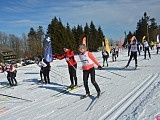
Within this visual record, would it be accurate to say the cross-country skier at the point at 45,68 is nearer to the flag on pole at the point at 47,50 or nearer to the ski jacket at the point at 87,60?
the flag on pole at the point at 47,50

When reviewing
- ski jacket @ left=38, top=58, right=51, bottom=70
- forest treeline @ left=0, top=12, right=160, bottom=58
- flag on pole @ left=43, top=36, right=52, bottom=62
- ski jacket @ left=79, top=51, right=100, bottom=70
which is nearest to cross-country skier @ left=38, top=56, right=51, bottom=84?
ski jacket @ left=38, top=58, right=51, bottom=70

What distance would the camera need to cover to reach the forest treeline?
59.1m

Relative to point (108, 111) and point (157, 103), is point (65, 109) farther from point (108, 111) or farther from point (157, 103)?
point (157, 103)

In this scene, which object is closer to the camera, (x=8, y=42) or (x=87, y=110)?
(x=87, y=110)

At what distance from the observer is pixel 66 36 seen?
202 feet

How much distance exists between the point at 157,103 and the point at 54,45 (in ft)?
175

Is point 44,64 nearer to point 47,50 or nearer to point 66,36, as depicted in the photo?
point 47,50

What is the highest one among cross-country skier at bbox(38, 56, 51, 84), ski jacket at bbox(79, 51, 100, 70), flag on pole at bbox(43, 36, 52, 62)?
flag on pole at bbox(43, 36, 52, 62)

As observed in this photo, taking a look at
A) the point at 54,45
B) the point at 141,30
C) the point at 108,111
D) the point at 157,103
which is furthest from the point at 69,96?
the point at 141,30

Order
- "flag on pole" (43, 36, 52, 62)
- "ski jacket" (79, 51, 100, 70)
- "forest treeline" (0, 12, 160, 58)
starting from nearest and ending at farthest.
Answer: "ski jacket" (79, 51, 100, 70)
"flag on pole" (43, 36, 52, 62)
"forest treeline" (0, 12, 160, 58)

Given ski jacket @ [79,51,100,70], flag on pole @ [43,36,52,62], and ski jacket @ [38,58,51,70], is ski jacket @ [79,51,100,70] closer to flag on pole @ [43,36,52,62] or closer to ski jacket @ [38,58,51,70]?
flag on pole @ [43,36,52,62]

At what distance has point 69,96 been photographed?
882 cm

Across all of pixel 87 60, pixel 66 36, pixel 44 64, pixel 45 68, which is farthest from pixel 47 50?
pixel 66 36

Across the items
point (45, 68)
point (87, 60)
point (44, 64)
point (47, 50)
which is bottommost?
point (45, 68)
